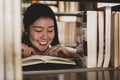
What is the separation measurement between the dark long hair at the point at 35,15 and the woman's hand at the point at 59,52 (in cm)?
2

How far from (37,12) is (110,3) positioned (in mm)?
343

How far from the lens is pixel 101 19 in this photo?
0.98 metres

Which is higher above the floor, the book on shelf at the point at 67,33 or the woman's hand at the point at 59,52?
the book on shelf at the point at 67,33

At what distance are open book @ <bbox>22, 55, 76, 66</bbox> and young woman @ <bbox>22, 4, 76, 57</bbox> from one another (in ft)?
0.07

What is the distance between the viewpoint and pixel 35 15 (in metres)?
1.00

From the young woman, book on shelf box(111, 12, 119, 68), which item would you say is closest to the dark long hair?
the young woman

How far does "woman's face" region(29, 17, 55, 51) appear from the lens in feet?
3.24

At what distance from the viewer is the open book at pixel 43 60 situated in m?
0.94

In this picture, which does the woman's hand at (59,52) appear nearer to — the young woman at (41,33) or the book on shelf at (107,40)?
the young woman at (41,33)

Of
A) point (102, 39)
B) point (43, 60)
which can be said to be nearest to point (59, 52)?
point (43, 60)

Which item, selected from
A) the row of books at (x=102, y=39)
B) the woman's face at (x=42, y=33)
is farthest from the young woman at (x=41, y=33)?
the row of books at (x=102, y=39)

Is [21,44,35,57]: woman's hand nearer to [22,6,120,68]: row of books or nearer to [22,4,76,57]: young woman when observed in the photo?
[22,4,76,57]: young woman

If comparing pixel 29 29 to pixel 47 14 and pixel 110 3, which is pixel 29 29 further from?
pixel 110 3

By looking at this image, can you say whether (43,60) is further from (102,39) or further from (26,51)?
(102,39)
